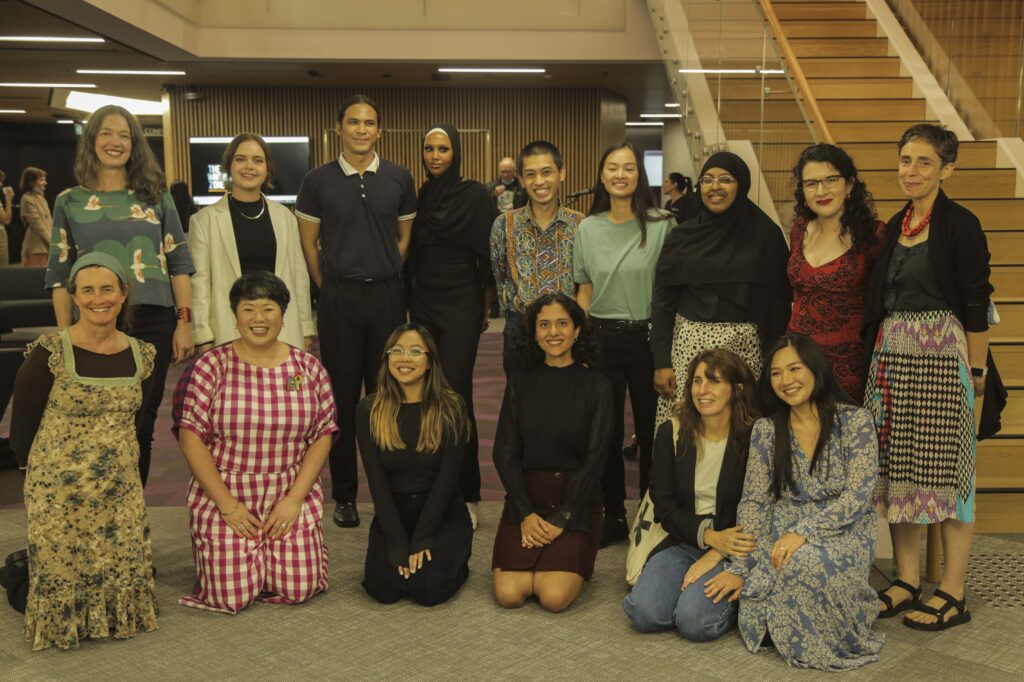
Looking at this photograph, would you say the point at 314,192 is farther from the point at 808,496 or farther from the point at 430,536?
the point at 808,496

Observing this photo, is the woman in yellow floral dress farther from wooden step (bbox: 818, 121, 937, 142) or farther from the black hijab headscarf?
wooden step (bbox: 818, 121, 937, 142)

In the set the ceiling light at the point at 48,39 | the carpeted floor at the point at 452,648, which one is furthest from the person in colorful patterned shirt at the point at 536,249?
the ceiling light at the point at 48,39

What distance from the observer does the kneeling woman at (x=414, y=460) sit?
3494 mm

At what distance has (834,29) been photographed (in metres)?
7.74

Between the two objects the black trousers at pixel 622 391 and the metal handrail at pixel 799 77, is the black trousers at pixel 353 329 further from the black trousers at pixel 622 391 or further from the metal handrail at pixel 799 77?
the metal handrail at pixel 799 77

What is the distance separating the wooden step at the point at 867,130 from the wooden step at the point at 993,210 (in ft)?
3.07

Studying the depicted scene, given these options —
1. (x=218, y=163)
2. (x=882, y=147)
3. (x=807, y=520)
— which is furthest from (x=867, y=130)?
(x=218, y=163)

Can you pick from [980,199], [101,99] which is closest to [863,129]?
[980,199]

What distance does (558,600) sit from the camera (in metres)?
3.30

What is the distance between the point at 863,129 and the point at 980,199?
107cm

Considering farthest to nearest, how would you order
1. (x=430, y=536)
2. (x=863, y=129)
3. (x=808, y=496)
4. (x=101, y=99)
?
(x=101, y=99) → (x=863, y=129) → (x=430, y=536) → (x=808, y=496)

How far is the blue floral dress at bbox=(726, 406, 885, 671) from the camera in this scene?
294 cm

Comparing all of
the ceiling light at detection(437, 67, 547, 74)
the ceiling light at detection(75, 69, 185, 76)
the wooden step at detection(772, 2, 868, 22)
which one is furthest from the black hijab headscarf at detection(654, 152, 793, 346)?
the ceiling light at detection(75, 69, 185, 76)

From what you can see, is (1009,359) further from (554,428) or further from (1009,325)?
(554,428)
